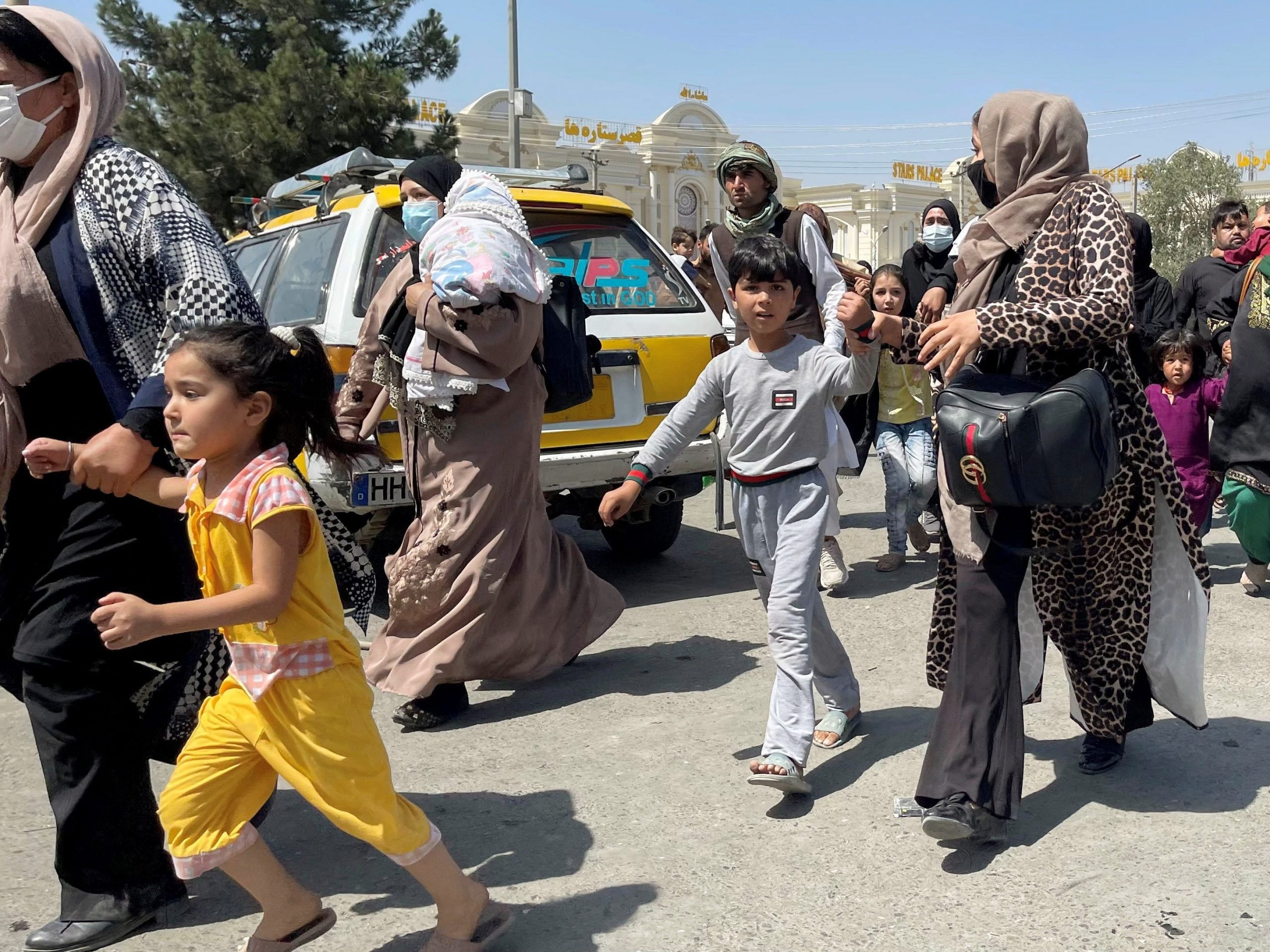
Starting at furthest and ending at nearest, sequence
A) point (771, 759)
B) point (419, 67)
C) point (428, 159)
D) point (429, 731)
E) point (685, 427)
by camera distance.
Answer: point (419, 67) < point (428, 159) < point (429, 731) < point (685, 427) < point (771, 759)

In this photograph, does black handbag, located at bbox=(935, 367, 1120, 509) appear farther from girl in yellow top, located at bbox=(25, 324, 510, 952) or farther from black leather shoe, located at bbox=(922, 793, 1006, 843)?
girl in yellow top, located at bbox=(25, 324, 510, 952)

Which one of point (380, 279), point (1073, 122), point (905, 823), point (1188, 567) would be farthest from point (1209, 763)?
point (380, 279)

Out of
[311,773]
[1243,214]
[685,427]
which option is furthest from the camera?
[1243,214]

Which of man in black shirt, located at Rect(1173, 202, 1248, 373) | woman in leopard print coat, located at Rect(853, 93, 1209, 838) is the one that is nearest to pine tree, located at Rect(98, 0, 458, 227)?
man in black shirt, located at Rect(1173, 202, 1248, 373)

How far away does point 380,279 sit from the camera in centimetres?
596

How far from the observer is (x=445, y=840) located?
11.8 ft

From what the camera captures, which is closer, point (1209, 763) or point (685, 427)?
point (1209, 763)

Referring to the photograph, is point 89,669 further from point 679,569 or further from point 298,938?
point 679,569

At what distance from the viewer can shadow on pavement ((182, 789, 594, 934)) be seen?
325cm

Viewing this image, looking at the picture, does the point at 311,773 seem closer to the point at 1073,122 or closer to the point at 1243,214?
the point at 1073,122

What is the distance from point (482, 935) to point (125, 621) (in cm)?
107

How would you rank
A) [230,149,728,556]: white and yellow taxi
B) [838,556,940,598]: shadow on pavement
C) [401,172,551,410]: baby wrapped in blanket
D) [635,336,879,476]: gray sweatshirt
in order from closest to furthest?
[635,336,879,476]: gray sweatshirt < [401,172,551,410]: baby wrapped in blanket < [230,149,728,556]: white and yellow taxi < [838,556,940,598]: shadow on pavement

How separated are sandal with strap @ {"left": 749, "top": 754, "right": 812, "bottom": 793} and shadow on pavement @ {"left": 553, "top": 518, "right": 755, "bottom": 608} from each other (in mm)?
2771

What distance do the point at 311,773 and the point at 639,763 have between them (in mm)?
1629
